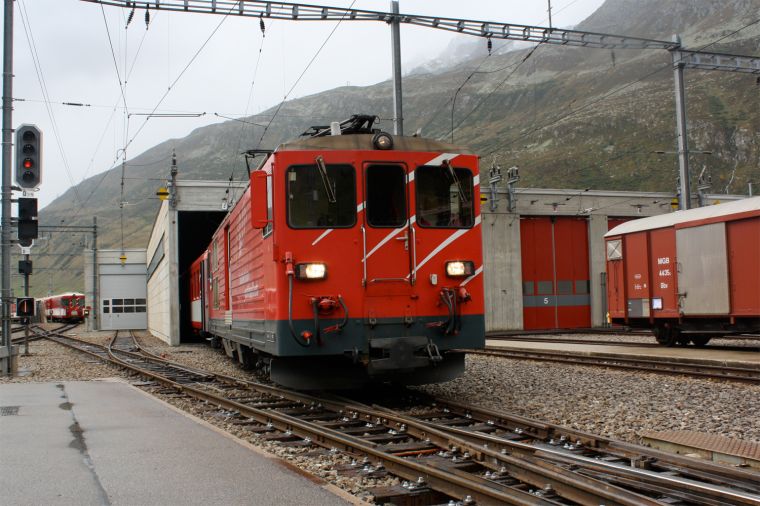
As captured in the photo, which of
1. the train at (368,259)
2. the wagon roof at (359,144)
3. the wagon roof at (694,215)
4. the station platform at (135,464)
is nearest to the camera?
the station platform at (135,464)

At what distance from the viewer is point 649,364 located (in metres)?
14.3

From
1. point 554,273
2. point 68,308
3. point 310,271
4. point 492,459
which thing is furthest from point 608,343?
point 68,308

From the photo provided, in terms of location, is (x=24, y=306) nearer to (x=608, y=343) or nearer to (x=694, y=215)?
(x=608, y=343)

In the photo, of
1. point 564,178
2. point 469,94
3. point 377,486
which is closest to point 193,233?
point 377,486

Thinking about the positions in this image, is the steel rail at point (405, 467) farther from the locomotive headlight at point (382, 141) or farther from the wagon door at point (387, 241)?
the locomotive headlight at point (382, 141)

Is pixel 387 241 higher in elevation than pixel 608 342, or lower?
higher

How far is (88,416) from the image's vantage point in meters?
9.27

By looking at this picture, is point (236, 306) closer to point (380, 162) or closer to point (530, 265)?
point (380, 162)

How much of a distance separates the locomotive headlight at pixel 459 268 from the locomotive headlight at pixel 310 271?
1.64m

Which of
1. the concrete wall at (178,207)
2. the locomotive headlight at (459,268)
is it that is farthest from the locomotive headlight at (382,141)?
the concrete wall at (178,207)

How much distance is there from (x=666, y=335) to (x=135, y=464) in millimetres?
16749

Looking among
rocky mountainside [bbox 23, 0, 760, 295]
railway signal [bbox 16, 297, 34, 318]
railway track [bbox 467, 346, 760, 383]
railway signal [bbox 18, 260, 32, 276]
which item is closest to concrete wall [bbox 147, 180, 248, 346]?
railway signal [bbox 18, 260, 32, 276]

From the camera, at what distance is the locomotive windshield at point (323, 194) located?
9312 mm

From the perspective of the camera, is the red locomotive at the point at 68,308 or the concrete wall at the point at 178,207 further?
the red locomotive at the point at 68,308
